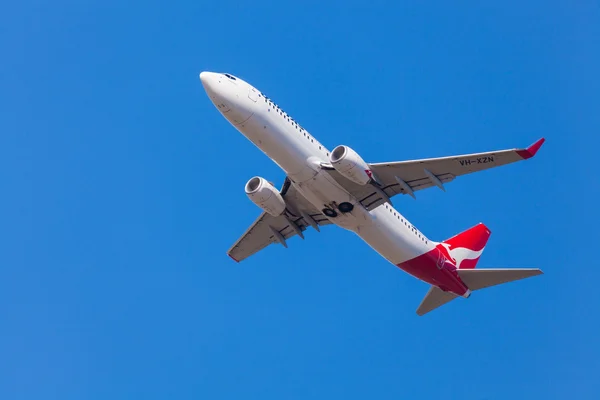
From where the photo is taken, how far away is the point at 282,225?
160 ft

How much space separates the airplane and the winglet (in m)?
0.03

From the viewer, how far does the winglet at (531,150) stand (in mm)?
37750

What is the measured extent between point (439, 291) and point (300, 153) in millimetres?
12932

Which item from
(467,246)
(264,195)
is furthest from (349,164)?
(467,246)

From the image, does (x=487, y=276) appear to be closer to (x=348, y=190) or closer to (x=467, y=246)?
(x=467, y=246)

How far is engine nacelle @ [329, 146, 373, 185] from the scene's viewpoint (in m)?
40.4

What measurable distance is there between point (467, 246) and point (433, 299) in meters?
3.71

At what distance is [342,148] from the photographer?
134 feet

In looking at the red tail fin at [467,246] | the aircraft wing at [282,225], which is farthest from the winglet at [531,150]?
the aircraft wing at [282,225]

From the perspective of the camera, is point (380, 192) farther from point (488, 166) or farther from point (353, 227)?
point (488, 166)

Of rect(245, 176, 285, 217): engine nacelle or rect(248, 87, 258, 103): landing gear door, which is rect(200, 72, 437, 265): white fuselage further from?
rect(245, 176, 285, 217): engine nacelle

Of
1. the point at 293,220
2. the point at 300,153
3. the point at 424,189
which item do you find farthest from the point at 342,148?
the point at 293,220

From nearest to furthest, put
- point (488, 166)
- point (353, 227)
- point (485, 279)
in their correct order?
point (488, 166)
point (353, 227)
point (485, 279)

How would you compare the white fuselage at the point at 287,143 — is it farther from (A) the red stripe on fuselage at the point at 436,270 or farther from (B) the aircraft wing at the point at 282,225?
(A) the red stripe on fuselage at the point at 436,270
